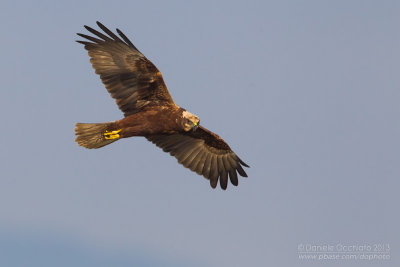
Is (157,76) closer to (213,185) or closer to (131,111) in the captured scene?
(131,111)

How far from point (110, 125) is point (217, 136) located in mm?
3095

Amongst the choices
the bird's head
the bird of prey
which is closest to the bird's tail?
the bird of prey

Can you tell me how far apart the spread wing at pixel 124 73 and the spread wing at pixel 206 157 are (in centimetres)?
188

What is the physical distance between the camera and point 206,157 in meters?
17.4

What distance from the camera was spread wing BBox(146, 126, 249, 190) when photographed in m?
17.3

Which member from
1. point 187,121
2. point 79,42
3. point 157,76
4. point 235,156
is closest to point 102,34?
point 79,42

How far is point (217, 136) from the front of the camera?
16.9m

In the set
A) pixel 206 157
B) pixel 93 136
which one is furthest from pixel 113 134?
pixel 206 157

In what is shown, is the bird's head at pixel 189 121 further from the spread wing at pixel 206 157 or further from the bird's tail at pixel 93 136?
the spread wing at pixel 206 157

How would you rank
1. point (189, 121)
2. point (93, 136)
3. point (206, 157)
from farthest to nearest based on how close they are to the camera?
point (206, 157)
point (93, 136)
point (189, 121)

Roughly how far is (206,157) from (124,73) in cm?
335

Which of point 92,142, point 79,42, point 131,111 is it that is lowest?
point 92,142

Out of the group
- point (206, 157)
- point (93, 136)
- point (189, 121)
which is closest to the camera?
point (189, 121)

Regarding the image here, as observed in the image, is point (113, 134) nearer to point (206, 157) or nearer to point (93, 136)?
point (93, 136)
